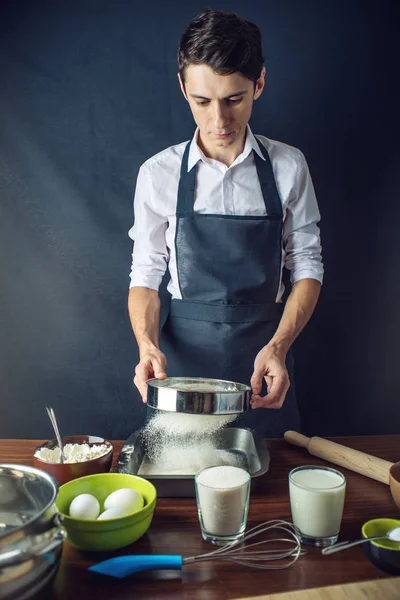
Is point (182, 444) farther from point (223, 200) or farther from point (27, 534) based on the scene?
point (223, 200)

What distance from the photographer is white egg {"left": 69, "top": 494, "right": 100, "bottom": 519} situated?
102 centimetres

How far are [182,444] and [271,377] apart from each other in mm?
447

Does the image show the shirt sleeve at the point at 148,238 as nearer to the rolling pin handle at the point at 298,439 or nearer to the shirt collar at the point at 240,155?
the shirt collar at the point at 240,155

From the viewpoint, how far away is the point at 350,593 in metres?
0.89

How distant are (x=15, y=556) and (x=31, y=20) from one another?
2384 millimetres

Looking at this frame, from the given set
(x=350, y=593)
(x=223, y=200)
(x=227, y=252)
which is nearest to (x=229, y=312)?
(x=227, y=252)

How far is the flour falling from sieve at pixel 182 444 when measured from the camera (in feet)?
4.36

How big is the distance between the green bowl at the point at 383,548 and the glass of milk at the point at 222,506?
0.24 m

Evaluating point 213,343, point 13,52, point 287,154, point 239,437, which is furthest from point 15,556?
point 13,52

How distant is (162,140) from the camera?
2.52 meters

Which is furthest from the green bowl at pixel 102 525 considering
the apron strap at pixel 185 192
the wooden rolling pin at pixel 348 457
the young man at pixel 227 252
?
the apron strap at pixel 185 192

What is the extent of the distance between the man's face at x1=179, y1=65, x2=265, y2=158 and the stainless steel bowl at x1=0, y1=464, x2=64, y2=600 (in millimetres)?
1376

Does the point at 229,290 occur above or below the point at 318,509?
above

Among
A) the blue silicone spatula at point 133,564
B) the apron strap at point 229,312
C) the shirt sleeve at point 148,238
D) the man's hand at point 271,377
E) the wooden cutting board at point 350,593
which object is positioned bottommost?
the blue silicone spatula at point 133,564
